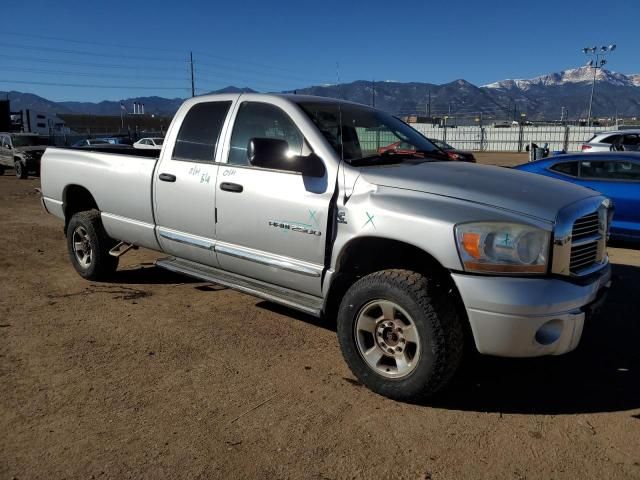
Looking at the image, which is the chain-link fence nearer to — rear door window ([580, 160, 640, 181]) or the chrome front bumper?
rear door window ([580, 160, 640, 181])

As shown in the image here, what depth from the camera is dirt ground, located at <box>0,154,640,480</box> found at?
9.00 ft

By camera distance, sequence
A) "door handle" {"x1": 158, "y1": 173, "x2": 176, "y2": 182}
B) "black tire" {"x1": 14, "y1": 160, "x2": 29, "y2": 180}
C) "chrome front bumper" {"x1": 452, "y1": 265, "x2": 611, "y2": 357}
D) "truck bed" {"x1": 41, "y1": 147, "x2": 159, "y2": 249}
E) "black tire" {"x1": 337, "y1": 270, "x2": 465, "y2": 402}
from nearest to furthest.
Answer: "chrome front bumper" {"x1": 452, "y1": 265, "x2": 611, "y2": 357}, "black tire" {"x1": 337, "y1": 270, "x2": 465, "y2": 402}, "door handle" {"x1": 158, "y1": 173, "x2": 176, "y2": 182}, "truck bed" {"x1": 41, "y1": 147, "x2": 159, "y2": 249}, "black tire" {"x1": 14, "y1": 160, "x2": 29, "y2": 180}

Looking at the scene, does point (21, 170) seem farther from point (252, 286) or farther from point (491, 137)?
point (491, 137)

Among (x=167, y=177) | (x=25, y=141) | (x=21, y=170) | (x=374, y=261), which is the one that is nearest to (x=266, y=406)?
(x=374, y=261)

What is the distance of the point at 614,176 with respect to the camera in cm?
820

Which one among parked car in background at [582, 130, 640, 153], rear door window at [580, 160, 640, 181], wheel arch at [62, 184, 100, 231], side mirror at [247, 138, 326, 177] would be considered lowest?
wheel arch at [62, 184, 100, 231]

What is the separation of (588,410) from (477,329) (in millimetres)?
943

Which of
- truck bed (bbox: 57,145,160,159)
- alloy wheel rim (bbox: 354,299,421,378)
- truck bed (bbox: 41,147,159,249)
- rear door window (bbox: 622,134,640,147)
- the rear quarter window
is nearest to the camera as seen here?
alloy wheel rim (bbox: 354,299,421,378)

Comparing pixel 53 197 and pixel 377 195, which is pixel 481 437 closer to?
pixel 377 195

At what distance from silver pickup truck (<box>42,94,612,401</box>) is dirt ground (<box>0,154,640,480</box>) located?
1.28 feet

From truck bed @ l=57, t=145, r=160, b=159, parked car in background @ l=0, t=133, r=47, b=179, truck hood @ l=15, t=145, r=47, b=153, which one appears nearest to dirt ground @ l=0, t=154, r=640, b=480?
truck bed @ l=57, t=145, r=160, b=159

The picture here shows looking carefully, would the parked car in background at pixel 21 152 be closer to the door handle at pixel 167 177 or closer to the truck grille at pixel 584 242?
→ the door handle at pixel 167 177

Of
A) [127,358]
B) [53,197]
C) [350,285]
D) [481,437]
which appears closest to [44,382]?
[127,358]

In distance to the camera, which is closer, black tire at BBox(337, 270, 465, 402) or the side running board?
black tire at BBox(337, 270, 465, 402)
